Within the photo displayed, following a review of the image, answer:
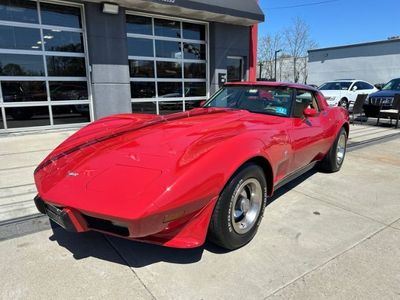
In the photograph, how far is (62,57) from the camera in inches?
344

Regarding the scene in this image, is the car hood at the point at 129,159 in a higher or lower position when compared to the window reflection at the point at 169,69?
lower

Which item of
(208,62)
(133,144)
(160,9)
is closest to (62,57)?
(160,9)

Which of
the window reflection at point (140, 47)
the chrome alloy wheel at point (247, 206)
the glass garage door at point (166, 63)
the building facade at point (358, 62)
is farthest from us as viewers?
the building facade at point (358, 62)

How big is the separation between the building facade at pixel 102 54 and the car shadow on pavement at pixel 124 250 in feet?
21.9

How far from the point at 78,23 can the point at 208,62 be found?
4.77 m

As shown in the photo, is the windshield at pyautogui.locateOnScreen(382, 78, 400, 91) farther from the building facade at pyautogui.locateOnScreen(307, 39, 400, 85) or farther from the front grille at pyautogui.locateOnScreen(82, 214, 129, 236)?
the building facade at pyautogui.locateOnScreen(307, 39, 400, 85)

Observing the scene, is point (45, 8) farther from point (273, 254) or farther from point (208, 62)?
point (273, 254)

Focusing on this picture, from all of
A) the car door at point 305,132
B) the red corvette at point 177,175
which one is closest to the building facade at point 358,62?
the car door at point 305,132

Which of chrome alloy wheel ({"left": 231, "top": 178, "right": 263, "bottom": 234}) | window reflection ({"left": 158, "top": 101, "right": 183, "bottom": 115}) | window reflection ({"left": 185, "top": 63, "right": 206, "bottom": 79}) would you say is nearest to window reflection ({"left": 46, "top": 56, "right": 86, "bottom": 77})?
window reflection ({"left": 158, "top": 101, "right": 183, "bottom": 115})

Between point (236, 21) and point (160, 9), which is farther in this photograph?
point (236, 21)

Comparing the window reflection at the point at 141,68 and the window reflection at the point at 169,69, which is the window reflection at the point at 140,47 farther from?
the window reflection at the point at 169,69

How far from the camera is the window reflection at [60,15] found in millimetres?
8398

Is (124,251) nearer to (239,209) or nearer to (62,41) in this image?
(239,209)

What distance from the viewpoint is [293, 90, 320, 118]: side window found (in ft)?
12.2
